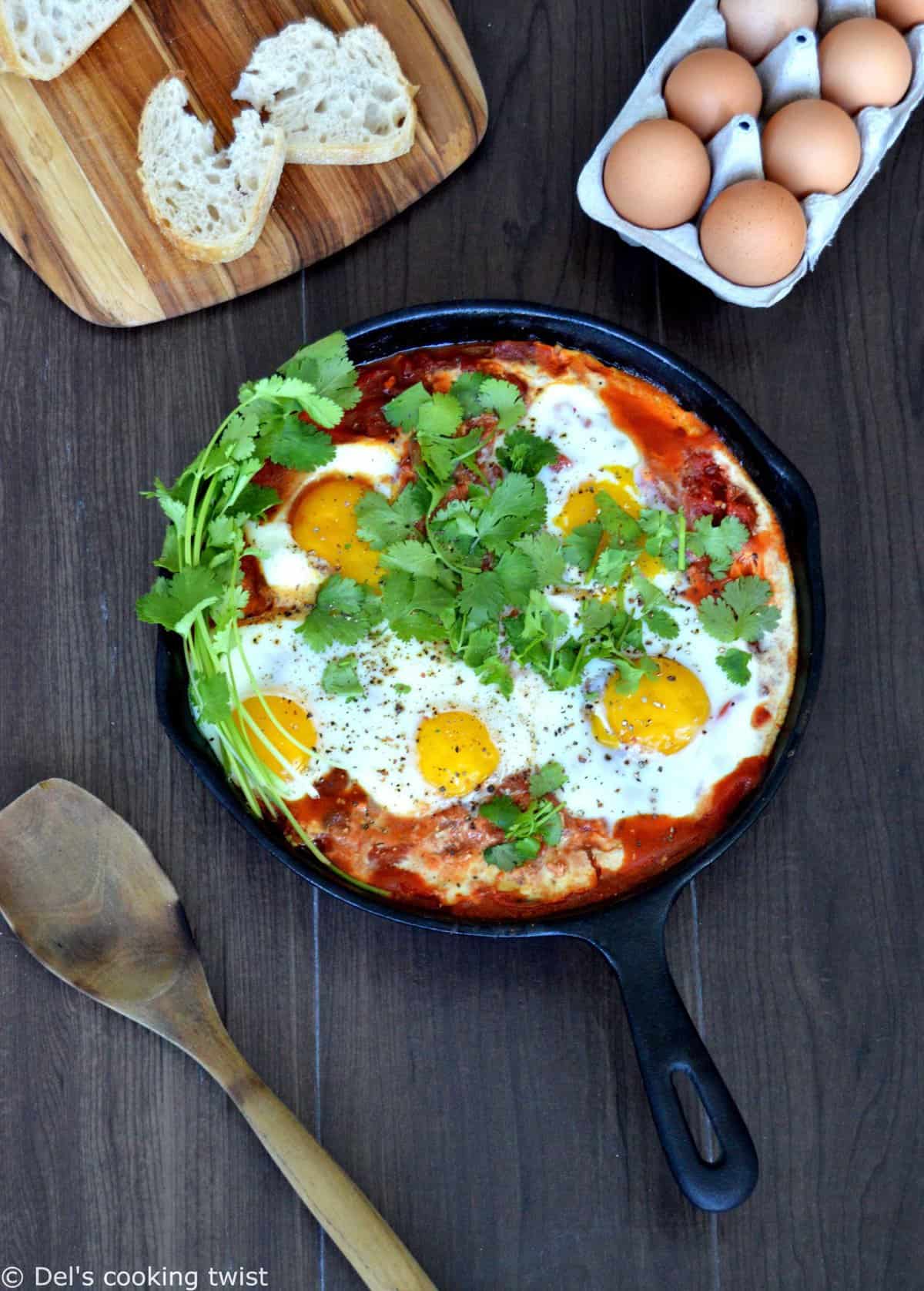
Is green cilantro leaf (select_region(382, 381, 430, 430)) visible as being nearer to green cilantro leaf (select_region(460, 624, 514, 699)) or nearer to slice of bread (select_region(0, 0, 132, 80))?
green cilantro leaf (select_region(460, 624, 514, 699))

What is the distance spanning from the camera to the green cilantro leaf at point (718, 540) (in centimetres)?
230

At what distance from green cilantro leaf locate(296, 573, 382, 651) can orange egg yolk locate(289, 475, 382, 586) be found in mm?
A: 47

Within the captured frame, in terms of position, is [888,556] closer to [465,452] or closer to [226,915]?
[465,452]

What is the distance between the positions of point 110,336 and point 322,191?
0.53 m

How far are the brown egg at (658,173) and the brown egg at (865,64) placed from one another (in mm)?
285

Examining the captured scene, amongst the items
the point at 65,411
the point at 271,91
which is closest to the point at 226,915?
the point at 65,411

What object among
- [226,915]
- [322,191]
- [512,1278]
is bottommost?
[512,1278]

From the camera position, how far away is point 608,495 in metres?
2.35

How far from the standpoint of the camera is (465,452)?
228 cm

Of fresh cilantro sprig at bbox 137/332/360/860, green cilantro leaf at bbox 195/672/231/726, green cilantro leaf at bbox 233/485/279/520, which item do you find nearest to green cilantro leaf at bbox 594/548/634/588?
fresh cilantro sprig at bbox 137/332/360/860

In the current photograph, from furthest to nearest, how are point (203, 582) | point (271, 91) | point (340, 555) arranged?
point (271, 91) → point (340, 555) → point (203, 582)

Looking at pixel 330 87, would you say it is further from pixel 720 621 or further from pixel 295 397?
pixel 720 621

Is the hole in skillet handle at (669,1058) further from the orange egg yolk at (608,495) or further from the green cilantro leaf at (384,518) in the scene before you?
the green cilantro leaf at (384,518)

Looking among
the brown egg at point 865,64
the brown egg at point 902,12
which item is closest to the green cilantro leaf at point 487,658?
the brown egg at point 865,64
